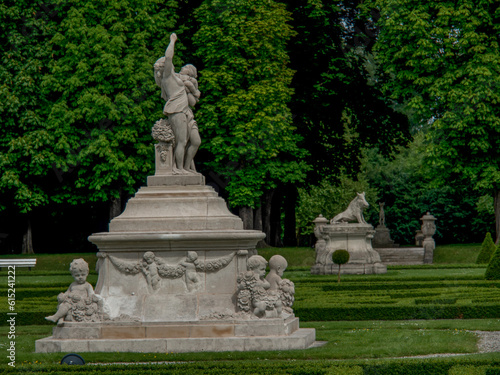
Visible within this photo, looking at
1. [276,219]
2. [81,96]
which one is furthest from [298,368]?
[276,219]

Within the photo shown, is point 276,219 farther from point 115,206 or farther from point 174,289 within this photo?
point 174,289

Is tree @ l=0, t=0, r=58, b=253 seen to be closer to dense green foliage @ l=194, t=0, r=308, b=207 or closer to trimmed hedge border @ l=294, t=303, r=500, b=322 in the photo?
dense green foliage @ l=194, t=0, r=308, b=207

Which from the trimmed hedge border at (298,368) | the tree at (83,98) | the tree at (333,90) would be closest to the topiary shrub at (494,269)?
the trimmed hedge border at (298,368)

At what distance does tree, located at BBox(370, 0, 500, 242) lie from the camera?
105 feet

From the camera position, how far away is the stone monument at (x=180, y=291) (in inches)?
494

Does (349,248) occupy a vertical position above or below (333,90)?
below

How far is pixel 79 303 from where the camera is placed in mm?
12867

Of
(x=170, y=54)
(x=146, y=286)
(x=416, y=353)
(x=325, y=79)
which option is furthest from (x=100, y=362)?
(x=325, y=79)

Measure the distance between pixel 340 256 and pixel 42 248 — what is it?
20063 mm

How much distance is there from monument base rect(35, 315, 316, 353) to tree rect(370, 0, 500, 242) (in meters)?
21.2

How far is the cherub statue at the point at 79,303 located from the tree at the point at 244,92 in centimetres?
1965

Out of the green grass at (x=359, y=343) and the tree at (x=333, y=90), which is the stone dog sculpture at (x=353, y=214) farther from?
the green grass at (x=359, y=343)

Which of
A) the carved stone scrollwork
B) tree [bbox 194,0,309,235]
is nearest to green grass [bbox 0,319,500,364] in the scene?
the carved stone scrollwork

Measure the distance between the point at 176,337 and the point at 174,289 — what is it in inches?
29.3
